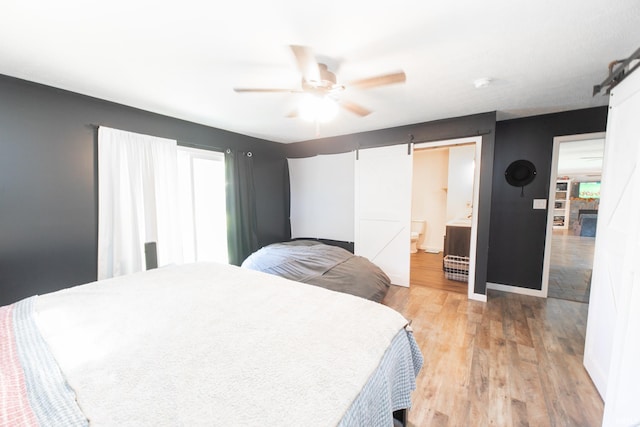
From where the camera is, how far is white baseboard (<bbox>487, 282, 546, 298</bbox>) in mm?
3348

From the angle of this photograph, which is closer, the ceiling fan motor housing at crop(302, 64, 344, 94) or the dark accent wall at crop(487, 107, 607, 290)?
the ceiling fan motor housing at crop(302, 64, 344, 94)

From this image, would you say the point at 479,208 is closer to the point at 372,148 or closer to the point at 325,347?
the point at 372,148

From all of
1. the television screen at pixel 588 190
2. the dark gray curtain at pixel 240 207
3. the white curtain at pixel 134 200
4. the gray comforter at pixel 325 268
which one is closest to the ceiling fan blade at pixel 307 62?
Answer: the gray comforter at pixel 325 268

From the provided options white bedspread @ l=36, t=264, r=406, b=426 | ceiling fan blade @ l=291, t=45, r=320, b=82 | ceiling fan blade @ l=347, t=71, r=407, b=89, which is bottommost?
white bedspread @ l=36, t=264, r=406, b=426

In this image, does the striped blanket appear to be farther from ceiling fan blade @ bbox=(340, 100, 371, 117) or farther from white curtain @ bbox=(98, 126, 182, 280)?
ceiling fan blade @ bbox=(340, 100, 371, 117)

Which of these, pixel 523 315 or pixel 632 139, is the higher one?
pixel 632 139

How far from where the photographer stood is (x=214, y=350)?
1.05m

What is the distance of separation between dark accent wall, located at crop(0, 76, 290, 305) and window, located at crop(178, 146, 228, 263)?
0.75 metres

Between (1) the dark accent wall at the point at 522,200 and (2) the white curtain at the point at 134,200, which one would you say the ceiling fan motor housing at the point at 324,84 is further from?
(1) the dark accent wall at the point at 522,200

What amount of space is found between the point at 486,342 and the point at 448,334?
1.03 feet

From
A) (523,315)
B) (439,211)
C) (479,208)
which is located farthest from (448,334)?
(439,211)

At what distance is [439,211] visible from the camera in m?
5.77

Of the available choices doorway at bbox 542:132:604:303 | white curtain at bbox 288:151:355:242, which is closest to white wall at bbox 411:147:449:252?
doorway at bbox 542:132:604:303

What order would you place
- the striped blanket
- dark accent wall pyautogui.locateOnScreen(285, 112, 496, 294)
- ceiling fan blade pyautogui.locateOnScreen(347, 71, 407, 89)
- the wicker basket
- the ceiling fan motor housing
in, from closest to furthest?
the striped blanket < ceiling fan blade pyautogui.locateOnScreen(347, 71, 407, 89) < the ceiling fan motor housing < dark accent wall pyautogui.locateOnScreen(285, 112, 496, 294) < the wicker basket
